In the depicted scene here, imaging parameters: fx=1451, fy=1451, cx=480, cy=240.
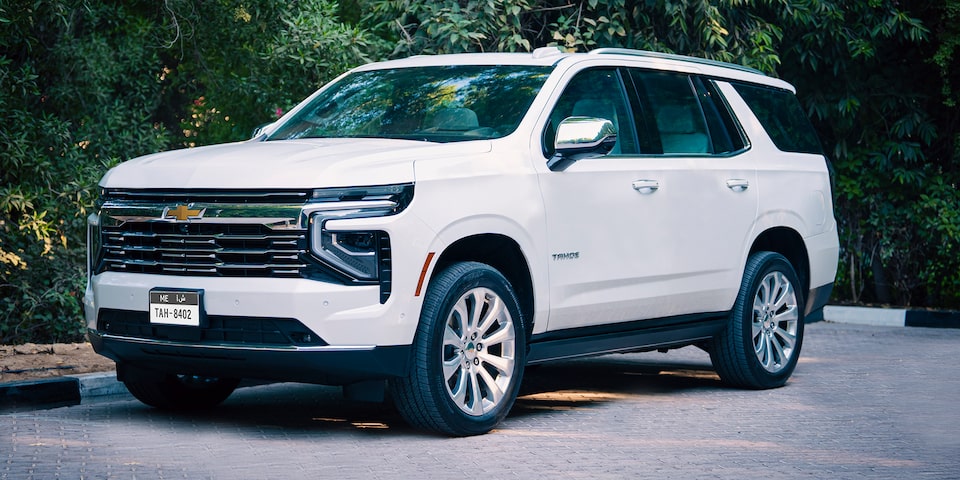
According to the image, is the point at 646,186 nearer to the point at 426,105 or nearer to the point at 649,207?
the point at 649,207

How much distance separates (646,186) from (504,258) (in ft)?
3.80

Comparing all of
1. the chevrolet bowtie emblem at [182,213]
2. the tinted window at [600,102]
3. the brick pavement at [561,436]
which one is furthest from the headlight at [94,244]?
the tinted window at [600,102]

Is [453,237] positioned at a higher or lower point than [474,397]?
higher

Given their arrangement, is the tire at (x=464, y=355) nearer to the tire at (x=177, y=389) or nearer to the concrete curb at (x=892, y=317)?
the tire at (x=177, y=389)

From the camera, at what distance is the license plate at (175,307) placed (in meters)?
6.90

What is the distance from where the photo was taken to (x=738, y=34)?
1430cm

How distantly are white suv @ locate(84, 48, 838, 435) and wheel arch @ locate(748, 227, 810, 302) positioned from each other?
182 mm

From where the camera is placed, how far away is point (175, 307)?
275 inches

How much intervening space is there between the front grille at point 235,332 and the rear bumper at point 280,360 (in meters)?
0.03

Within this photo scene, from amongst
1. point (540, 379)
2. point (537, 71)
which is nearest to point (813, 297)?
point (540, 379)

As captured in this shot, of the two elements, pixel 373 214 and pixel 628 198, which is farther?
pixel 628 198

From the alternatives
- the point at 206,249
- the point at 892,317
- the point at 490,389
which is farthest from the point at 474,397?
the point at 892,317

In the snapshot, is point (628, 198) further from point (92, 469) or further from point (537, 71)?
point (92, 469)

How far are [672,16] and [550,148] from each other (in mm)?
6368
